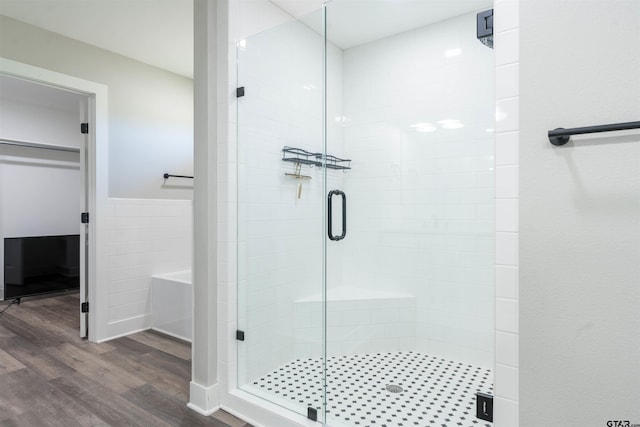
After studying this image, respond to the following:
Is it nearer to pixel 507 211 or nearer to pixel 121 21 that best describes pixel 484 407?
pixel 507 211

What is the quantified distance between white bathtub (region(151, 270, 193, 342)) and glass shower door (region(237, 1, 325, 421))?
1.18 metres

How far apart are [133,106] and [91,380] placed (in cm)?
236

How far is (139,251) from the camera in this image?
3.44m

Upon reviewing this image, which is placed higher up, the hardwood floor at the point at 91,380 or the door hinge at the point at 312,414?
the door hinge at the point at 312,414

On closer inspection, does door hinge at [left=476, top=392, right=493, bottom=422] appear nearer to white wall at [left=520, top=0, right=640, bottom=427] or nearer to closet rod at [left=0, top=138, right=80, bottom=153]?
white wall at [left=520, top=0, right=640, bottom=427]

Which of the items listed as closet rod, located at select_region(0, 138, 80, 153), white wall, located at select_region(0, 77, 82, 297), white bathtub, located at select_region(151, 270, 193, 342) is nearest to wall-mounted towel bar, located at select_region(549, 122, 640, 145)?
white bathtub, located at select_region(151, 270, 193, 342)

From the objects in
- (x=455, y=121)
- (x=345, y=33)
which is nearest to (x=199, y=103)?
(x=345, y=33)

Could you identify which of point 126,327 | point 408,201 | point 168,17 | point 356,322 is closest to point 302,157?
point 408,201

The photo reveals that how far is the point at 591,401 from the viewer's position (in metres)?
1.09

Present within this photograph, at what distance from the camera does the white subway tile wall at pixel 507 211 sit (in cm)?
119

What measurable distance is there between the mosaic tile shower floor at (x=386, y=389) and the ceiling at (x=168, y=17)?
7.09 ft

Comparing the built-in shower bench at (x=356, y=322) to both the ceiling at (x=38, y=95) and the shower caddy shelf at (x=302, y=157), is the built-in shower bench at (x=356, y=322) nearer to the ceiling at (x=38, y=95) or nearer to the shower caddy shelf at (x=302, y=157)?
the shower caddy shelf at (x=302, y=157)

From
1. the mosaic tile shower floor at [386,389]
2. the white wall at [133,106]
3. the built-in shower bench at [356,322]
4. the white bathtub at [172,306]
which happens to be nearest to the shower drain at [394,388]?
the mosaic tile shower floor at [386,389]

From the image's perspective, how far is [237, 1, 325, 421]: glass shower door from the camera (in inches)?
82.8
